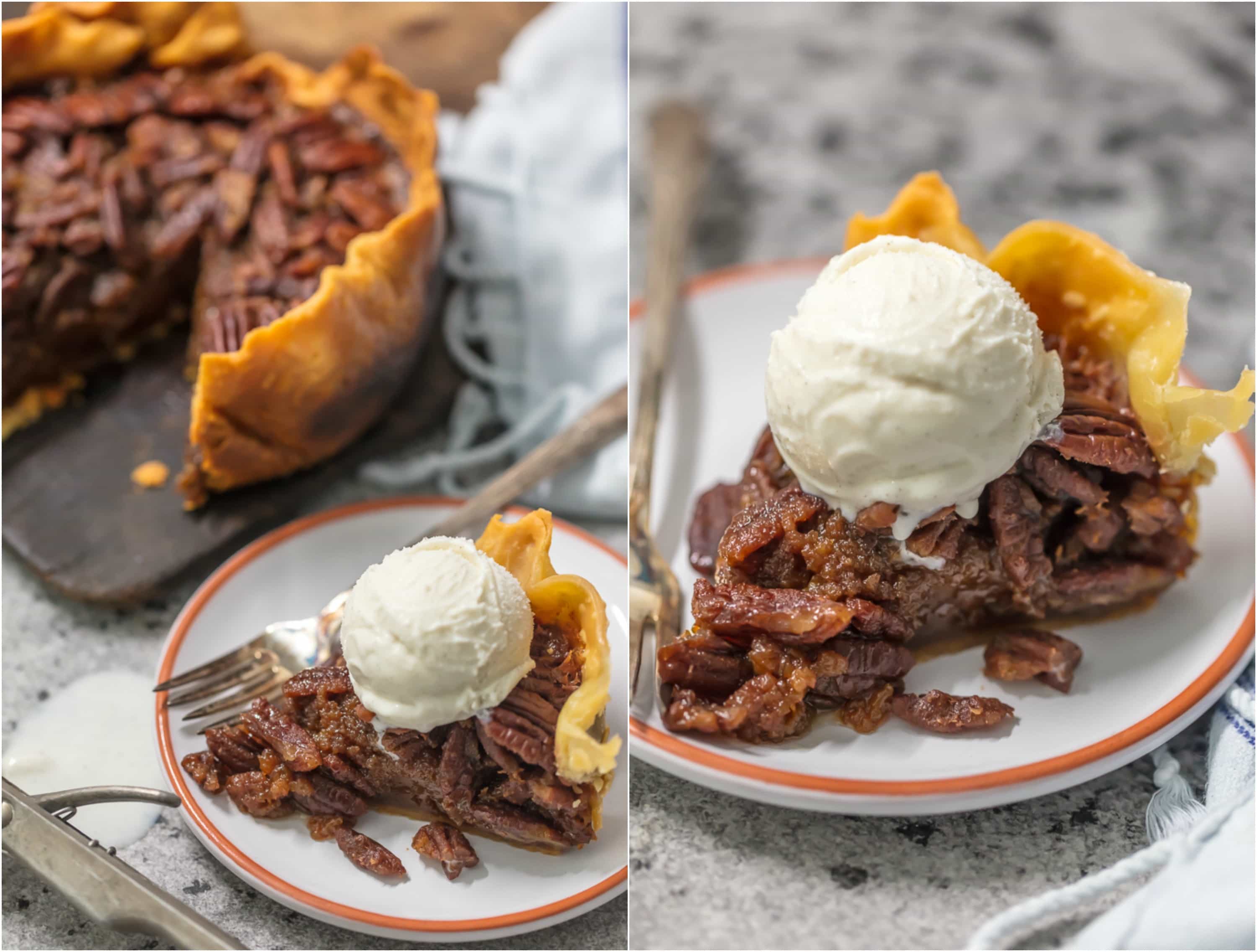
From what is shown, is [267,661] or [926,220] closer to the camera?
[267,661]

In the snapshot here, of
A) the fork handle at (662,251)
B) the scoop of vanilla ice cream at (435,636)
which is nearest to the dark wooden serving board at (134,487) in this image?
the fork handle at (662,251)

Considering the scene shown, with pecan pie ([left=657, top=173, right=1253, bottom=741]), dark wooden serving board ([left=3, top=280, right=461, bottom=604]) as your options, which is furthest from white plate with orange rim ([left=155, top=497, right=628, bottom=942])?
dark wooden serving board ([left=3, top=280, right=461, bottom=604])

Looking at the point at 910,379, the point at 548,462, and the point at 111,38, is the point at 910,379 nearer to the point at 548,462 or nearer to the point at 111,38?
the point at 548,462

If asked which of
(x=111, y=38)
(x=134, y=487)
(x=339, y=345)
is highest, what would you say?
(x=111, y=38)

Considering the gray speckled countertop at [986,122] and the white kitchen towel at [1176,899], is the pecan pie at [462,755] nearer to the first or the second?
the white kitchen towel at [1176,899]

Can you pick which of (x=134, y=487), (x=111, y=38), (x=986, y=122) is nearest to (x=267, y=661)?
(x=134, y=487)

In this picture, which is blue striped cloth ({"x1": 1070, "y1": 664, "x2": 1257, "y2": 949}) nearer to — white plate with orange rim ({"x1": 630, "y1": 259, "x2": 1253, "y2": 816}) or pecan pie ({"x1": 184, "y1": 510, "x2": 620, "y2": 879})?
white plate with orange rim ({"x1": 630, "y1": 259, "x2": 1253, "y2": 816})

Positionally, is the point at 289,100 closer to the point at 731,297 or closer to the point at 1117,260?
the point at 731,297
